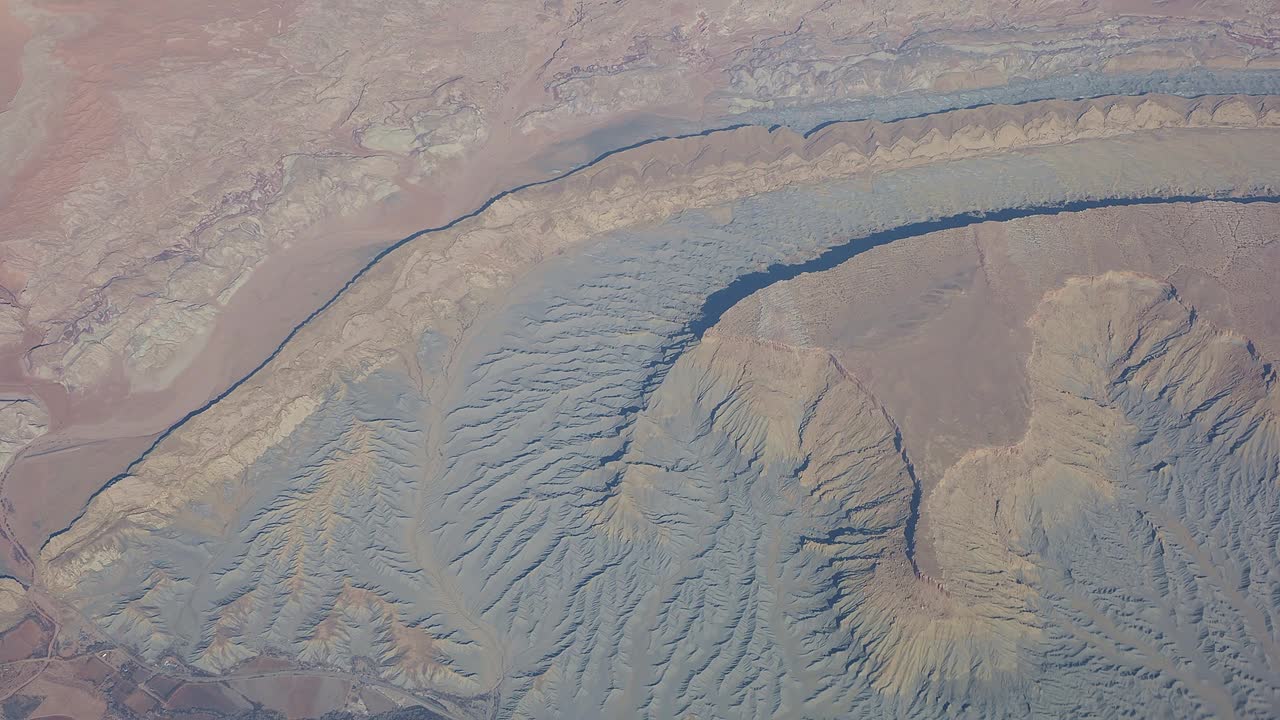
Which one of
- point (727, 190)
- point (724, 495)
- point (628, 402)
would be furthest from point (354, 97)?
point (724, 495)

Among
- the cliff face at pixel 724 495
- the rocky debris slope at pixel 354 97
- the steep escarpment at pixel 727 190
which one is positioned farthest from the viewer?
the rocky debris slope at pixel 354 97

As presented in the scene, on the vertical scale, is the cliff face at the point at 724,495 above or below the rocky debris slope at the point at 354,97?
below

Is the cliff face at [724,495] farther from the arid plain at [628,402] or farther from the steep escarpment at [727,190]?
the steep escarpment at [727,190]

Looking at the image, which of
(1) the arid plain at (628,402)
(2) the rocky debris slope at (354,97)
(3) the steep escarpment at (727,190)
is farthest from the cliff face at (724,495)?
(2) the rocky debris slope at (354,97)

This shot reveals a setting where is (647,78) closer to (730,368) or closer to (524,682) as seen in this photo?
(730,368)

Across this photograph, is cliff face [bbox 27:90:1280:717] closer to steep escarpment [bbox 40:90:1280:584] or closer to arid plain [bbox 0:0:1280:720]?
arid plain [bbox 0:0:1280:720]

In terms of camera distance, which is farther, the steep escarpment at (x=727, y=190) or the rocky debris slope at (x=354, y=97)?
the rocky debris slope at (x=354, y=97)
